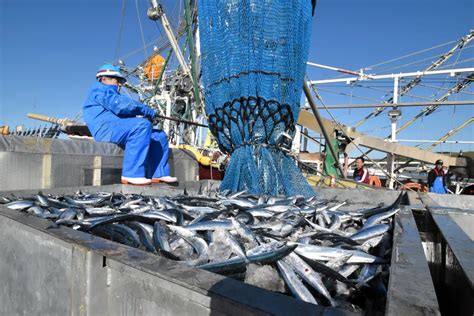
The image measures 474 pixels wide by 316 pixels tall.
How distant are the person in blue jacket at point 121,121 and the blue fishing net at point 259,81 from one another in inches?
52.4

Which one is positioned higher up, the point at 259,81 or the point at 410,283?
the point at 259,81

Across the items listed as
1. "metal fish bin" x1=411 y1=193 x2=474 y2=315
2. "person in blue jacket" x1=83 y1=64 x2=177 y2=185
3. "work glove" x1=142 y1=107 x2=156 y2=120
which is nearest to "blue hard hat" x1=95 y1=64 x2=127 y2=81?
"person in blue jacket" x1=83 y1=64 x2=177 y2=185

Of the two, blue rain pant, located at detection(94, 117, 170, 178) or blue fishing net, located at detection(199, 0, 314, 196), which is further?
blue rain pant, located at detection(94, 117, 170, 178)

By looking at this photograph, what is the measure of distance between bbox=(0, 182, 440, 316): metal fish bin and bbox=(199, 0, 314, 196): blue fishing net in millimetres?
2699

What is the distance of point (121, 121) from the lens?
527 cm

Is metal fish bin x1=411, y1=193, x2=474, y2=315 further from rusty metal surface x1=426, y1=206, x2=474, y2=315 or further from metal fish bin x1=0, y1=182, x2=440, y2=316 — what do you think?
metal fish bin x1=0, y1=182, x2=440, y2=316

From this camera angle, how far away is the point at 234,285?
1.19 meters

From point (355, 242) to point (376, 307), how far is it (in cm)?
92

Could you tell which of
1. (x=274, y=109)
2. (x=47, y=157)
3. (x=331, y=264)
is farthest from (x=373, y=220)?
(x=47, y=157)

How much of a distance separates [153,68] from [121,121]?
11594 mm

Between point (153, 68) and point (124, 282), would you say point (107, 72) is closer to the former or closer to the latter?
point (124, 282)

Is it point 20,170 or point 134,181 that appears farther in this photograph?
point 134,181

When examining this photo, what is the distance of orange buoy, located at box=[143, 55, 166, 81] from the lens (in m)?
15.3

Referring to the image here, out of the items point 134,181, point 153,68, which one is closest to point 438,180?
point 134,181
